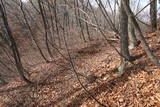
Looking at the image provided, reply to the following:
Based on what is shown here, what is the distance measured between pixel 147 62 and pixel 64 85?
2798 mm

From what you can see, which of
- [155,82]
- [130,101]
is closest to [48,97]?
[130,101]

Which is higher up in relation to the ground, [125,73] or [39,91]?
[125,73]

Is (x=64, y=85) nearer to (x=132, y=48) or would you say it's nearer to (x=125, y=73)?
(x=125, y=73)

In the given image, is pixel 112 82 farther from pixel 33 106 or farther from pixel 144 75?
pixel 33 106

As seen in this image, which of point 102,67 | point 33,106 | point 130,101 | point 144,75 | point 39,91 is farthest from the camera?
point 39,91

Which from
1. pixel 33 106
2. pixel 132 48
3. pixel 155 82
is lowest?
pixel 33 106

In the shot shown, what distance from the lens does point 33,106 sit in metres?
5.79

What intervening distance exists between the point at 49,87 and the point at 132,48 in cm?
325

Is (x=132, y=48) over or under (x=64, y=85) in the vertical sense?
over

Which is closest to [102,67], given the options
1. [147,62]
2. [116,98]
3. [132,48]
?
[132,48]

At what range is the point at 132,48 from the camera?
6.63m

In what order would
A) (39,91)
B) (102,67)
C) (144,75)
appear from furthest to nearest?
(39,91)
(102,67)
(144,75)

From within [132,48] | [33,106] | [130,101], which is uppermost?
[132,48]

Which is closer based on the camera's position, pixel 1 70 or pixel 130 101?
pixel 130 101
